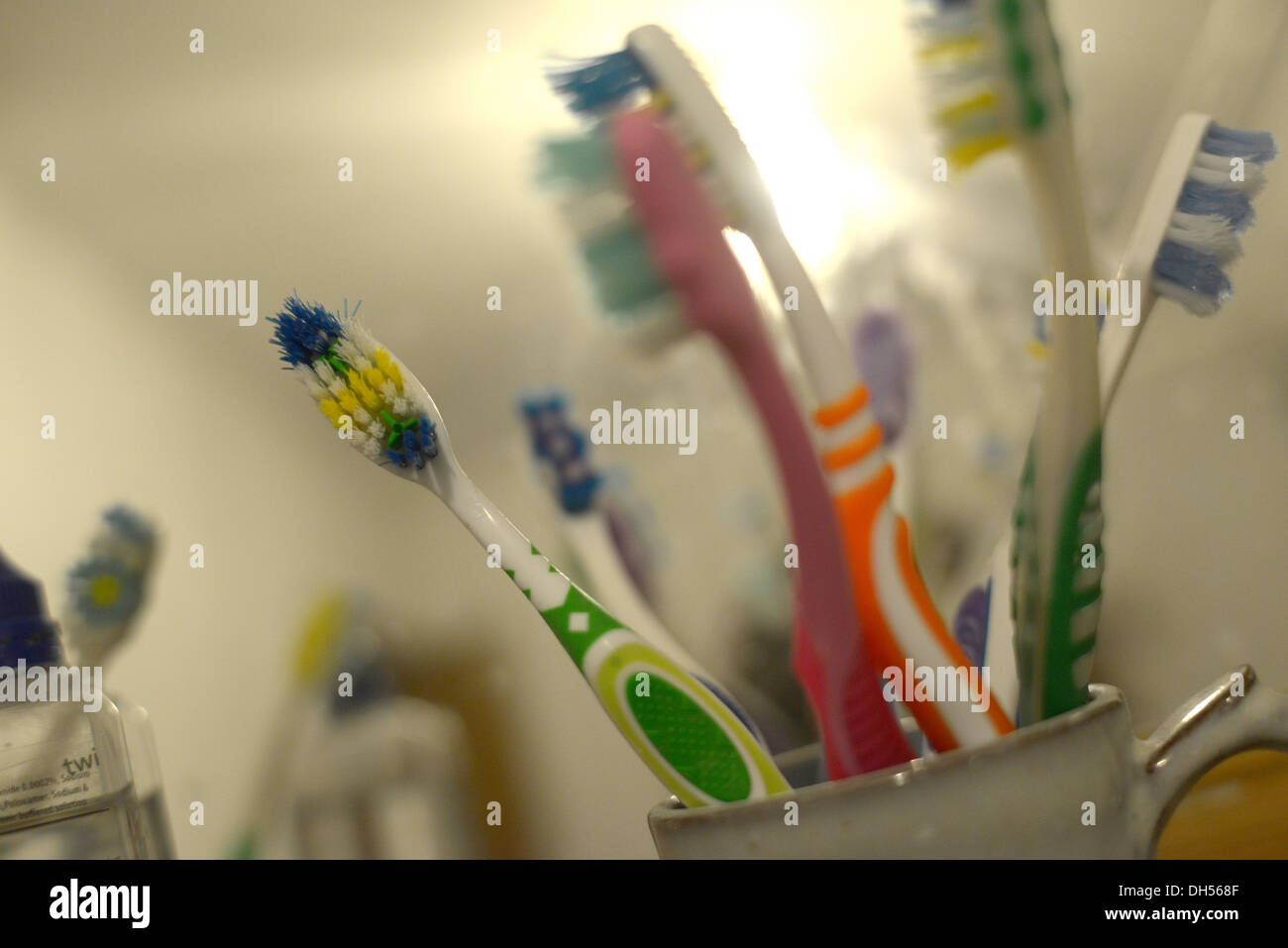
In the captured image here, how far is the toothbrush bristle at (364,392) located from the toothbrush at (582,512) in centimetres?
12

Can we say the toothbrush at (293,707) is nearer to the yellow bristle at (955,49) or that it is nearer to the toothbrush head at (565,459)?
the toothbrush head at (565,459)

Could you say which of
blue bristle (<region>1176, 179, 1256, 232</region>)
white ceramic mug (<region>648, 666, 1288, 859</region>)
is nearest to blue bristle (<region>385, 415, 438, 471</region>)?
white ceramic mug (<region>648, 666, 1288, 859</region>)

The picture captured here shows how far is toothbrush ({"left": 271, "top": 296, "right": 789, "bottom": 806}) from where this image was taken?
0.23m

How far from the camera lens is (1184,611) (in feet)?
1.49

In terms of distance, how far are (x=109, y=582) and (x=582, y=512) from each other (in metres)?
0.22

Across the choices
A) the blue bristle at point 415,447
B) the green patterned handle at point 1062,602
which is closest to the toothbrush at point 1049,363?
the green patterned handle at point 1062,602

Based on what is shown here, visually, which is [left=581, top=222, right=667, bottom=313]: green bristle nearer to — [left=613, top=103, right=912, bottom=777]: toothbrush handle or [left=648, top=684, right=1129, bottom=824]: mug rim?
[left=613, top=103, right=912, bottom=777]: toothbrush handle

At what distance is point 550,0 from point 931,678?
406mm

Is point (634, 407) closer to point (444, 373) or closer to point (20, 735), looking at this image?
point (444, 373)

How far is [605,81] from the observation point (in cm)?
26

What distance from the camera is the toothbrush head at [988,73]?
0.70 feet

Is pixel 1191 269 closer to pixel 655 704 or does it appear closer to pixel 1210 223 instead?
pixel 1210 223

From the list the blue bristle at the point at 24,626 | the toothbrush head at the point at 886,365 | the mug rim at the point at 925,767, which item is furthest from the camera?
the toothbrush head at the point at 886,365

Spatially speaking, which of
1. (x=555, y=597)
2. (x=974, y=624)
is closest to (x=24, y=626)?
(x=555, y=597)
